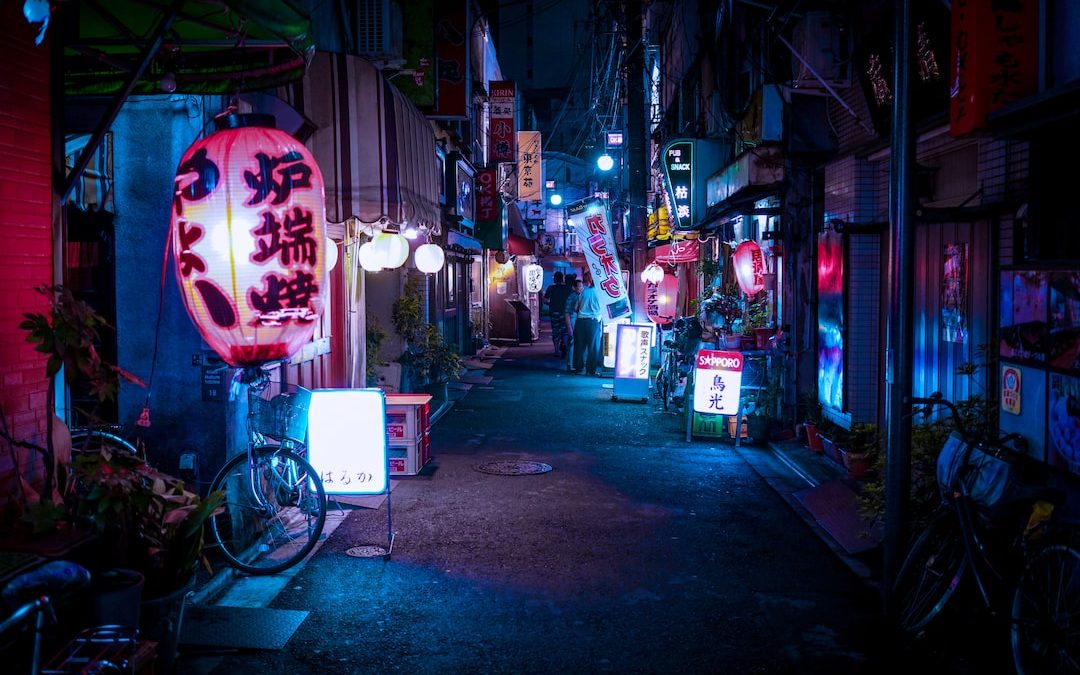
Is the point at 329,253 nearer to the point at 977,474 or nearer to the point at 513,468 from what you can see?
the point at 513,468

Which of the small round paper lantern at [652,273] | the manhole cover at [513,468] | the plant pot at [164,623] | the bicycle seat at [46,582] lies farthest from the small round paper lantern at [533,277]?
the bicycle seat at [46,582]

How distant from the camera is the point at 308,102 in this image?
1022cm

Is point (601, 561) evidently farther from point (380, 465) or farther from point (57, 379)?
point (57, 379)

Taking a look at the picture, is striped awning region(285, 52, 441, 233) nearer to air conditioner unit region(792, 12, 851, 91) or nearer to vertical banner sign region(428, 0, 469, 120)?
air conditioner unit region(792, 12, 851, 91)

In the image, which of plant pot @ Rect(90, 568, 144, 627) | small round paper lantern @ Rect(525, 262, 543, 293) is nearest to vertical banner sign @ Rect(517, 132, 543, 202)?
small round paper lantern @ Rect(525, 262, 543, 293)

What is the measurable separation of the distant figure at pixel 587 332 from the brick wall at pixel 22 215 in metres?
19.0

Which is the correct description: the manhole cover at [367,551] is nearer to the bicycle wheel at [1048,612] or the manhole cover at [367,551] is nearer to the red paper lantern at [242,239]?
the red paper lantern at [242,239]

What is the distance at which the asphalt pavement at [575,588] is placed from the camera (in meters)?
6.10

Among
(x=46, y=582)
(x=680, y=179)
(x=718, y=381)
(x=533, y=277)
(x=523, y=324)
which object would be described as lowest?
(x=46, y=582)

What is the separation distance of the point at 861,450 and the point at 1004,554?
557cm

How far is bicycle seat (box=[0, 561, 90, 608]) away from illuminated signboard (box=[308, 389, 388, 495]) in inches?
165

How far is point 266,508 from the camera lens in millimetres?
8094

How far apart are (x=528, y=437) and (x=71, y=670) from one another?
36.0 feet

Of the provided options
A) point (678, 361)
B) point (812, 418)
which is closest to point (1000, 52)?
point (812, 418)
